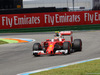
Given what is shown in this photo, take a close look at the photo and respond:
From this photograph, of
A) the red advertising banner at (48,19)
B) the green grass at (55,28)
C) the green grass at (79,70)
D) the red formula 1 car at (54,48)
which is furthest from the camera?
the green grass at (55,28)

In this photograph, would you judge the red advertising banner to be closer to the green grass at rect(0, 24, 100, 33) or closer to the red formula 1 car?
the green grass at rect(0, 24, 100, 33)

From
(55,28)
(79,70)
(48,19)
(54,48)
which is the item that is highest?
(48,19)

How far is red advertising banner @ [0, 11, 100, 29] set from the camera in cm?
3228

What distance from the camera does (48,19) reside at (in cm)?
3247

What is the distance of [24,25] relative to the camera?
32.5 meters

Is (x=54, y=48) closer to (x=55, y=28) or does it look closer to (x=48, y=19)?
(x=55, y=28)

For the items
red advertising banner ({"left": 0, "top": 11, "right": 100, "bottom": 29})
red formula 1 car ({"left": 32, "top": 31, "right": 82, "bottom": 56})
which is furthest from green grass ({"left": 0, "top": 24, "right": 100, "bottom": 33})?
red formula 1 car ({"left": 32, "top": 31, "right": 82, "bottom": 56})

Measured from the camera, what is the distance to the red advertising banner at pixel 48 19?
106ft

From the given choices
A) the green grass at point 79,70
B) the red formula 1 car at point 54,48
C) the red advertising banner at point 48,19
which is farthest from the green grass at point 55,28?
the green grass at point 79,70

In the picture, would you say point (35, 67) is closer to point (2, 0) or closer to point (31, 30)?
point (31, 30)

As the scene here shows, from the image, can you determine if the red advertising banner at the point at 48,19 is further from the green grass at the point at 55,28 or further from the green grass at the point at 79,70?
the green grass at the point at 79,70

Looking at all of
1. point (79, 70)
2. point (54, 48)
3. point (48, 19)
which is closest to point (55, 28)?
point (48, 19)

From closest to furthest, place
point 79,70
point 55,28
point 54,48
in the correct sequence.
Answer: point 79,70 < point 54,48 < point 55,28

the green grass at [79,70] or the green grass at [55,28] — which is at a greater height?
the green grass at [79,70]
